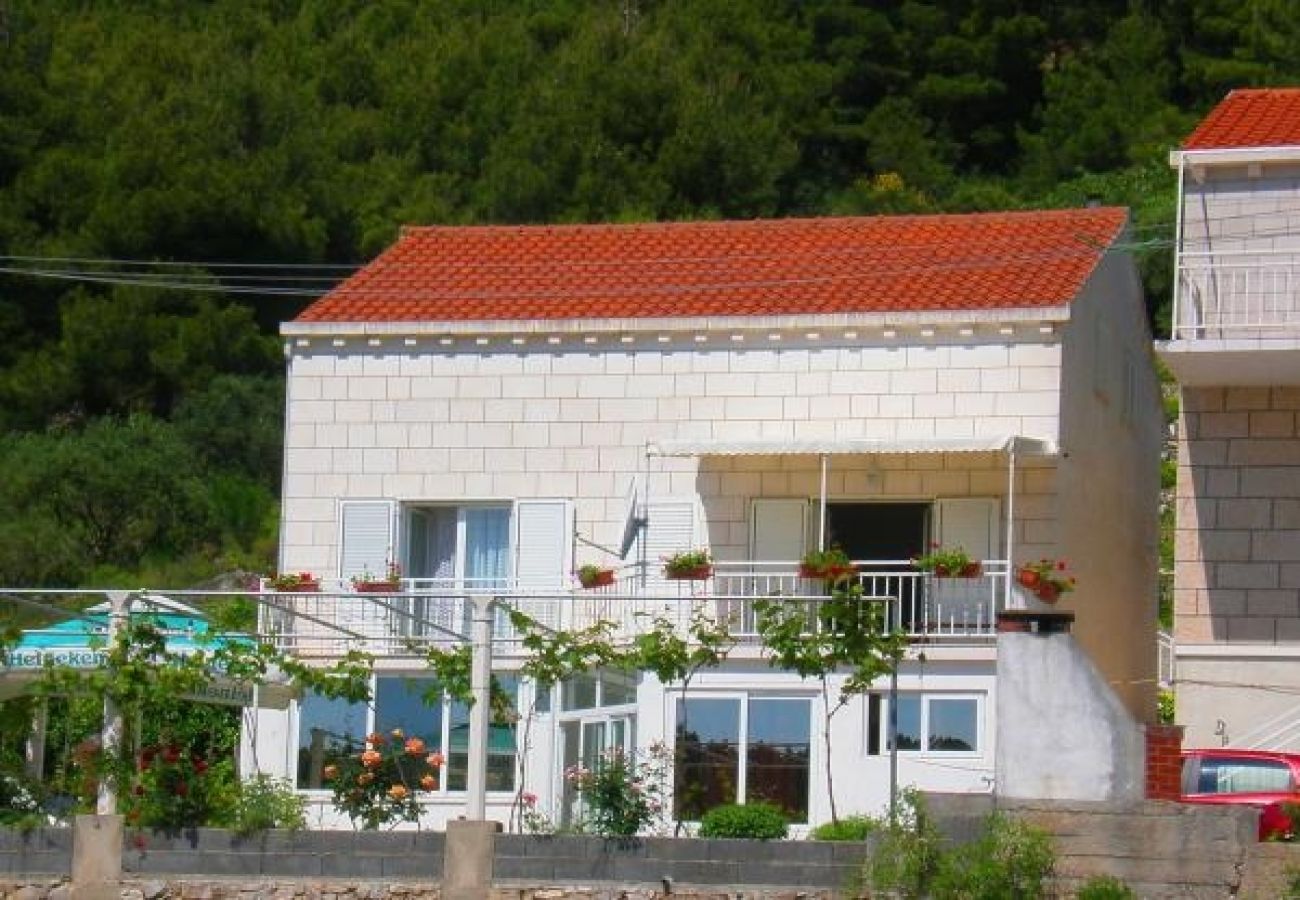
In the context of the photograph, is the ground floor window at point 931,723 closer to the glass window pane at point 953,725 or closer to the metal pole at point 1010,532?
the glass window pane at point 953,725

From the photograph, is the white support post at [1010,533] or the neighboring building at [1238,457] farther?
the neighboring building at [1238,457]

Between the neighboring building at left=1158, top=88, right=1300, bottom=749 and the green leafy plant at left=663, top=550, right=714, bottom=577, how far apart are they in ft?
18.2

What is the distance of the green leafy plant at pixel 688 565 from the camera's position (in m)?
31.5

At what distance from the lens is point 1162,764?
2202cm

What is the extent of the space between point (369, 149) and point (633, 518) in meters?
31.8

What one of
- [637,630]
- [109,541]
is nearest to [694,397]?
[637,630]

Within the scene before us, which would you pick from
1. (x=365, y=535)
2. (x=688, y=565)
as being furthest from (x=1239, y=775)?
(x=365, y=535)

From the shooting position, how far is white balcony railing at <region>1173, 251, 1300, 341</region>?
30.8m

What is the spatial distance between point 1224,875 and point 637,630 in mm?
11581

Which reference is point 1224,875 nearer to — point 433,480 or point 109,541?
point 433,480

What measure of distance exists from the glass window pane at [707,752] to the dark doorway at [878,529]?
3.41 metres

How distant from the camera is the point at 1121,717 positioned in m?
21.2

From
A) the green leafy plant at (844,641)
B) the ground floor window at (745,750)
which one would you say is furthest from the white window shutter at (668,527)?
the green leafy plant at (844,641)

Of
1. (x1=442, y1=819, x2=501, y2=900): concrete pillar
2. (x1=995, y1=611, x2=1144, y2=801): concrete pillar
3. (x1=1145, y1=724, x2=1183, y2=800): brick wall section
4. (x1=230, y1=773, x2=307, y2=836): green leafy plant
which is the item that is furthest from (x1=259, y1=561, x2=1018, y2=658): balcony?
(x1=995, y1=611, x2=1144, y2=801): concrete pillar
